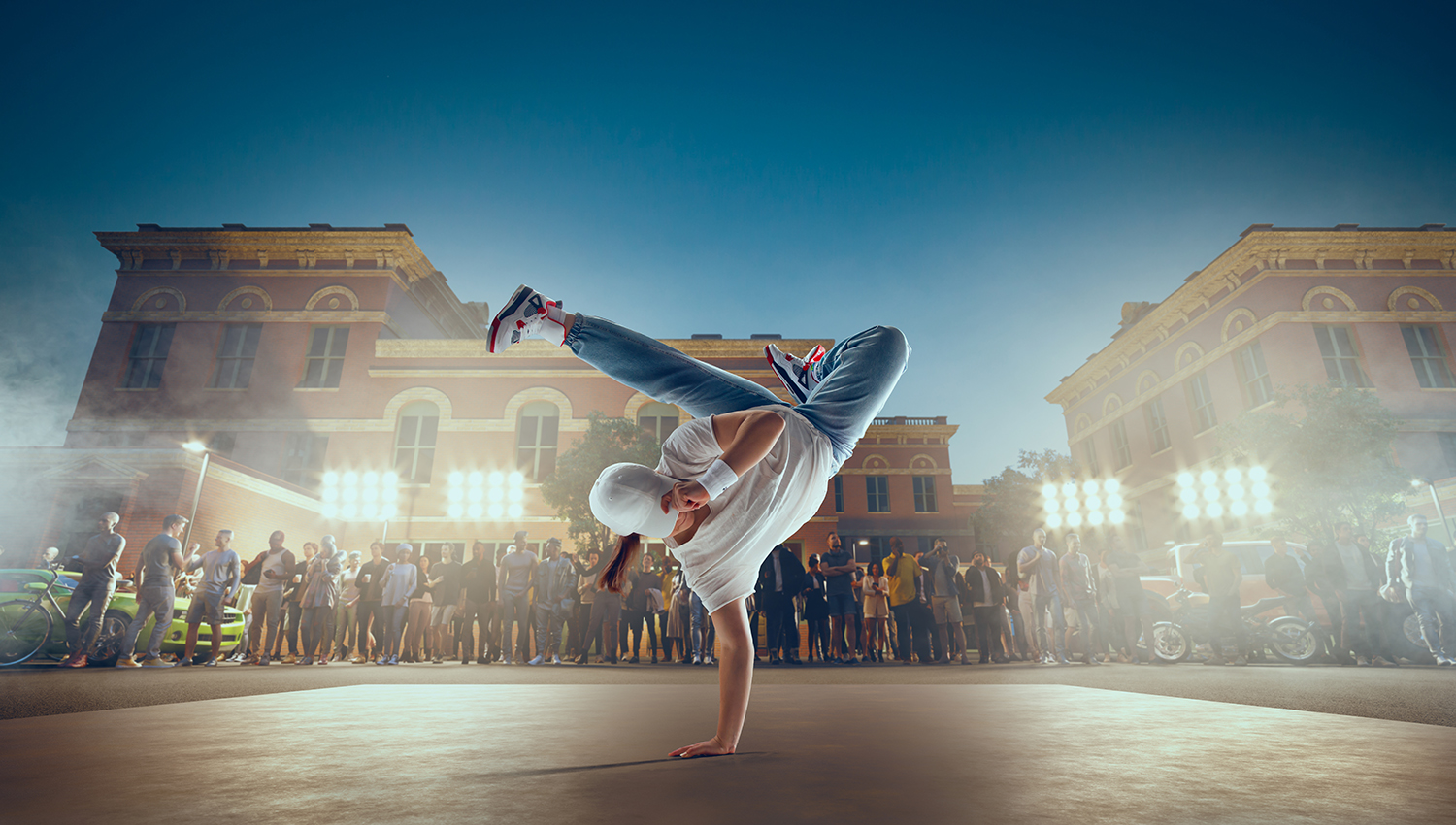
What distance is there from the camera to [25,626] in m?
6.86

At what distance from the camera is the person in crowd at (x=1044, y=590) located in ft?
28.1

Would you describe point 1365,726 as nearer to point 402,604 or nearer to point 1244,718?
point 1244,718

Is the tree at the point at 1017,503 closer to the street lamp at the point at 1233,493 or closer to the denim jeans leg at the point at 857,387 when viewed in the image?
the street lamp at the point at 1233,493

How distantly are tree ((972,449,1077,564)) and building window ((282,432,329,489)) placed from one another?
1166 inches

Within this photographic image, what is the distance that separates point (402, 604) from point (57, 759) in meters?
7.92

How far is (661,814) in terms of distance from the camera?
47.2 inches

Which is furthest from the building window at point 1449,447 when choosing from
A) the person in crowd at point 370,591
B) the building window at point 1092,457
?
the person in crowd at point 370,591

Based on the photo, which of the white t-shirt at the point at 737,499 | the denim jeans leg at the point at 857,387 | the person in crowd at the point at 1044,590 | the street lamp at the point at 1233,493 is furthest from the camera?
the street lamp at the point at 1233,493

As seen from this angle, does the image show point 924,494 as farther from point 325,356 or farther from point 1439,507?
point 325,356

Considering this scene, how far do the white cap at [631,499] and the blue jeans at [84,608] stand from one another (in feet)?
28.8

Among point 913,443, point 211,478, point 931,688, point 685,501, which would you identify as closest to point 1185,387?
point 913,443

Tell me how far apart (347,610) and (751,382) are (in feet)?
32.6

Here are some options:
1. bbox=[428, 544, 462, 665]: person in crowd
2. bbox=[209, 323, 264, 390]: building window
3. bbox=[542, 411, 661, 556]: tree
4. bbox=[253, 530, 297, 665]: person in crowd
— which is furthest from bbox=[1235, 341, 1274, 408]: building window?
bbox=[209, 323, 264, 390]: building window

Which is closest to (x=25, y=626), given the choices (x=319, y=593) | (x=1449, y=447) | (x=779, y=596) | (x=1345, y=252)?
(x=319, y=593)
